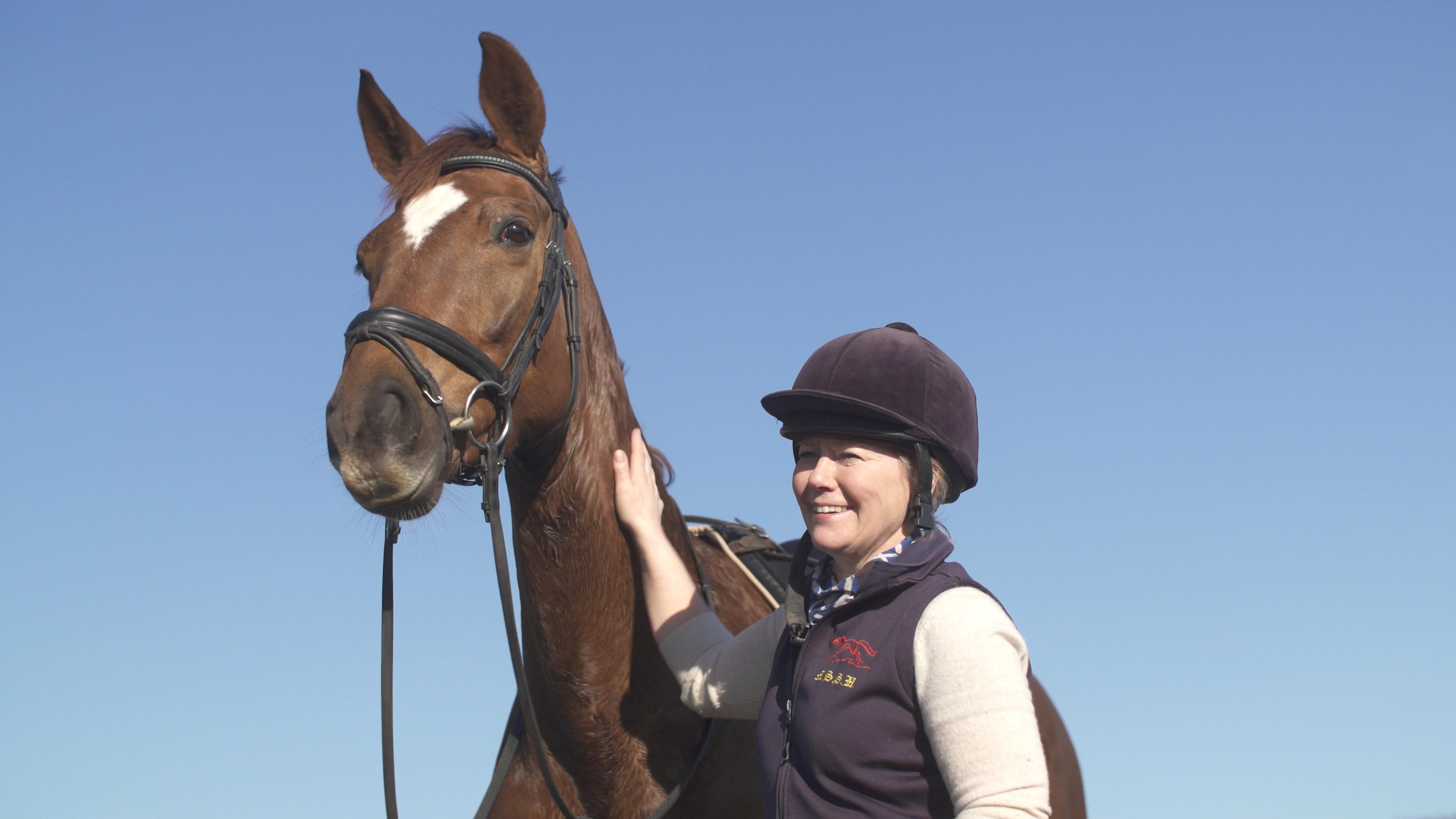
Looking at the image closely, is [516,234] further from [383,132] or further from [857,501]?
[857,501]

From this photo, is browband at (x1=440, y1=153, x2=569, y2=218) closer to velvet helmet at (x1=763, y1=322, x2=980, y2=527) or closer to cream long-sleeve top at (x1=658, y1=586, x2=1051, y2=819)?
velvet helmet at (x1=763, y1=322, x2=980, y2=527)

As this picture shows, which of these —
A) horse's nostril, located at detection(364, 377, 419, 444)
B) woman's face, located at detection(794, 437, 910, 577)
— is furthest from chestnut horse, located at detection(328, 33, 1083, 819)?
woman's face, located at detection(794, 437, 910, 577)

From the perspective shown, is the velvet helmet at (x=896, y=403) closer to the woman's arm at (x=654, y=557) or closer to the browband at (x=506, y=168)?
the woman's arm at (x=654, y=557)

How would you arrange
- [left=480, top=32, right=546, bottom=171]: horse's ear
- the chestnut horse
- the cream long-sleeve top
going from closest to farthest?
the cream long-sleeve top
the chestnut horse
[left=480, top=32, right=546, bottom=171]: horse's ear

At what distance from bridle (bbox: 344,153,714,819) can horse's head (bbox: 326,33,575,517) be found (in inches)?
0.6

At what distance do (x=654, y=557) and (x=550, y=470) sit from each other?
0.38 metres

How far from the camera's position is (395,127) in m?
3.57

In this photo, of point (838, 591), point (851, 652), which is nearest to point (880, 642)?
point (851, 652)

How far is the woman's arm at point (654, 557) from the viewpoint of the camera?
10.2 feet

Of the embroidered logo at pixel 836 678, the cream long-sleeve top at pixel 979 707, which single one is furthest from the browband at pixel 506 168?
the cream long-sleeve top at pixel 979 707

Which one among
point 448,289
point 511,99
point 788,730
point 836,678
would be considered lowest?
point 788,730

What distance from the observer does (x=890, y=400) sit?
2514mm

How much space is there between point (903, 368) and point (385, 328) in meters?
1.19

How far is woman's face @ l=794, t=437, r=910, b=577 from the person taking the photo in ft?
8.17
